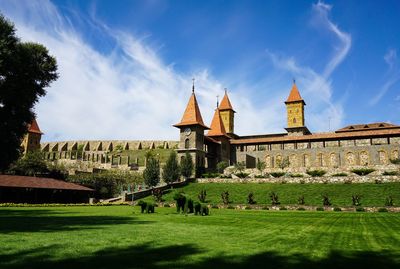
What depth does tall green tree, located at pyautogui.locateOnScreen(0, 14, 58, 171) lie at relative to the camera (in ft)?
58.9

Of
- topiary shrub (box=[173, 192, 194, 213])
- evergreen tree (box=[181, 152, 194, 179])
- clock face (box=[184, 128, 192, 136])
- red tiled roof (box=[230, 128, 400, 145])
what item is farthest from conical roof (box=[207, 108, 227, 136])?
topiary shrub (box=[173, 192, 194, 213])

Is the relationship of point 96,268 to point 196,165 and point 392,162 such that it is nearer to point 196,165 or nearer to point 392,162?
point 196,165

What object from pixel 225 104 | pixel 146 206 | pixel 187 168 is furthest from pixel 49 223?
pixel 225 104

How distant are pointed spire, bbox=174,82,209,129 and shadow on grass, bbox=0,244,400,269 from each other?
48.7 m

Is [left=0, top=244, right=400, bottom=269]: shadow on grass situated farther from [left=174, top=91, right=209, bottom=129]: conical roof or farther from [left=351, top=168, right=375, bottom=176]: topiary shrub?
[left=174, top=91, right=209, bottom=129]: conical roof

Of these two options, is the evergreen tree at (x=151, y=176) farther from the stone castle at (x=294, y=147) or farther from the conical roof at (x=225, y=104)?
the conical roof at (x=225, y=104)

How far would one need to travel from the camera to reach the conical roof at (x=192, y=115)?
5647 centimetres

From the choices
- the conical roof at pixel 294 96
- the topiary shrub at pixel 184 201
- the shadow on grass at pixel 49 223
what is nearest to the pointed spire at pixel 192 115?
the conical roof at pixel 294 96

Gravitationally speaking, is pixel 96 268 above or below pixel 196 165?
below

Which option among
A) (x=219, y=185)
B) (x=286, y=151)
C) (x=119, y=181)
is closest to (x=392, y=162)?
(x=286, y=151)

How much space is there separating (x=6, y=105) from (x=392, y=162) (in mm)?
49182

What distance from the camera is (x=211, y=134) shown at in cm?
6544

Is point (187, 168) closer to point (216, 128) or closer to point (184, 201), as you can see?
point (216, 128)

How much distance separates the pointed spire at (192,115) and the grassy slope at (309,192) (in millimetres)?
16106
